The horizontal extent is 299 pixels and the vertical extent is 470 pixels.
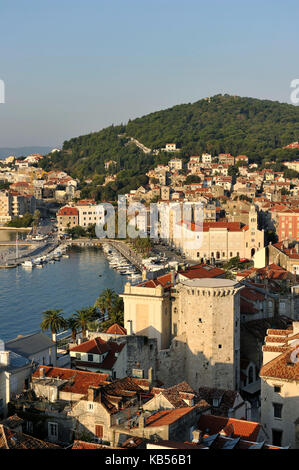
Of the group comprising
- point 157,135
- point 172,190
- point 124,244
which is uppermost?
point 157,135

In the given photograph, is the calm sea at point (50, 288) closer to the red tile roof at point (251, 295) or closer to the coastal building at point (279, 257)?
the coastal building at point (279, 257)

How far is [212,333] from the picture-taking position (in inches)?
467

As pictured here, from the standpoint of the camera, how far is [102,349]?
38.0ft

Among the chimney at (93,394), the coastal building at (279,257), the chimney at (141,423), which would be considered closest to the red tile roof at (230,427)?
the chimney at (141,423)

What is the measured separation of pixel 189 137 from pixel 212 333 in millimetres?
72091

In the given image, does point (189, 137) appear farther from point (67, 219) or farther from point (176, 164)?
point (67, 219)

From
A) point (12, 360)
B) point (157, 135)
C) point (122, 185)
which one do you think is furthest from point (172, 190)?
point (12, 360)

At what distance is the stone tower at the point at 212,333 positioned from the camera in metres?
11.8

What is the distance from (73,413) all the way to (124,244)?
35.3m


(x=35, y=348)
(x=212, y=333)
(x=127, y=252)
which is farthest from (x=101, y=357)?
(x=127, y=252)

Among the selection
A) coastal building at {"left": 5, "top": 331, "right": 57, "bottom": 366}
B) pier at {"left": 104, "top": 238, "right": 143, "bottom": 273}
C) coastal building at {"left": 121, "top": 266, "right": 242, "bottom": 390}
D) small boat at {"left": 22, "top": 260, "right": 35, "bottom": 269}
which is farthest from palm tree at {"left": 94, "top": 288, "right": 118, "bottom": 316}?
small boat at {"left": 22, "top": 260, "right": 35, "bottom": 269}

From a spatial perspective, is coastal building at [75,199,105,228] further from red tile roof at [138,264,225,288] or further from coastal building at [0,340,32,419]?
coastal building at [0,340,32,419]

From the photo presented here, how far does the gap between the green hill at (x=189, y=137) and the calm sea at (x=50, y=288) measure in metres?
27.3
